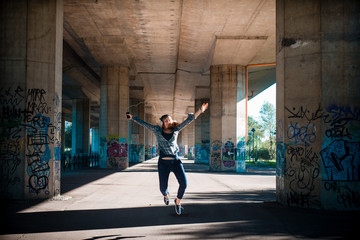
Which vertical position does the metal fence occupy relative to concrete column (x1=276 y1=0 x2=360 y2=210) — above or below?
below

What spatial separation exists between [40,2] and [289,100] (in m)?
6.97

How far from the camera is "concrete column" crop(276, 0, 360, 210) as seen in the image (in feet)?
25.7

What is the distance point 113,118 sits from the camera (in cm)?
2745

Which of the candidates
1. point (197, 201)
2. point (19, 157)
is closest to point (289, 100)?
point (197, 201)

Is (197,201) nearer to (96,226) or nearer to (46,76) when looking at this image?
(96,226)

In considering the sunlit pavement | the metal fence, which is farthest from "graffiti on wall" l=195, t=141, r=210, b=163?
the sunlit pavement

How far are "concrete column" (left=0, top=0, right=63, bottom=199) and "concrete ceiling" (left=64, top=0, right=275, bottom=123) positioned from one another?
7.84 m

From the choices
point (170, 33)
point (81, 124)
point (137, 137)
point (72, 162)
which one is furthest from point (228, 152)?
point (81, 124)

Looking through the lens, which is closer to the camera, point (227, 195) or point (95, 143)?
point (227, 195)

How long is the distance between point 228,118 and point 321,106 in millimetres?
17472

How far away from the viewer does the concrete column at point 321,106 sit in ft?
25.7

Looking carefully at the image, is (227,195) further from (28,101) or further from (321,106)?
(28,101)

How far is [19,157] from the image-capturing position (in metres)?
8.95

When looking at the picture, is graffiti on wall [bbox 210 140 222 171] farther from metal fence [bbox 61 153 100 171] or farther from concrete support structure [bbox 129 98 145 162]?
concrete support structure [bbox 129 98 145 162]
